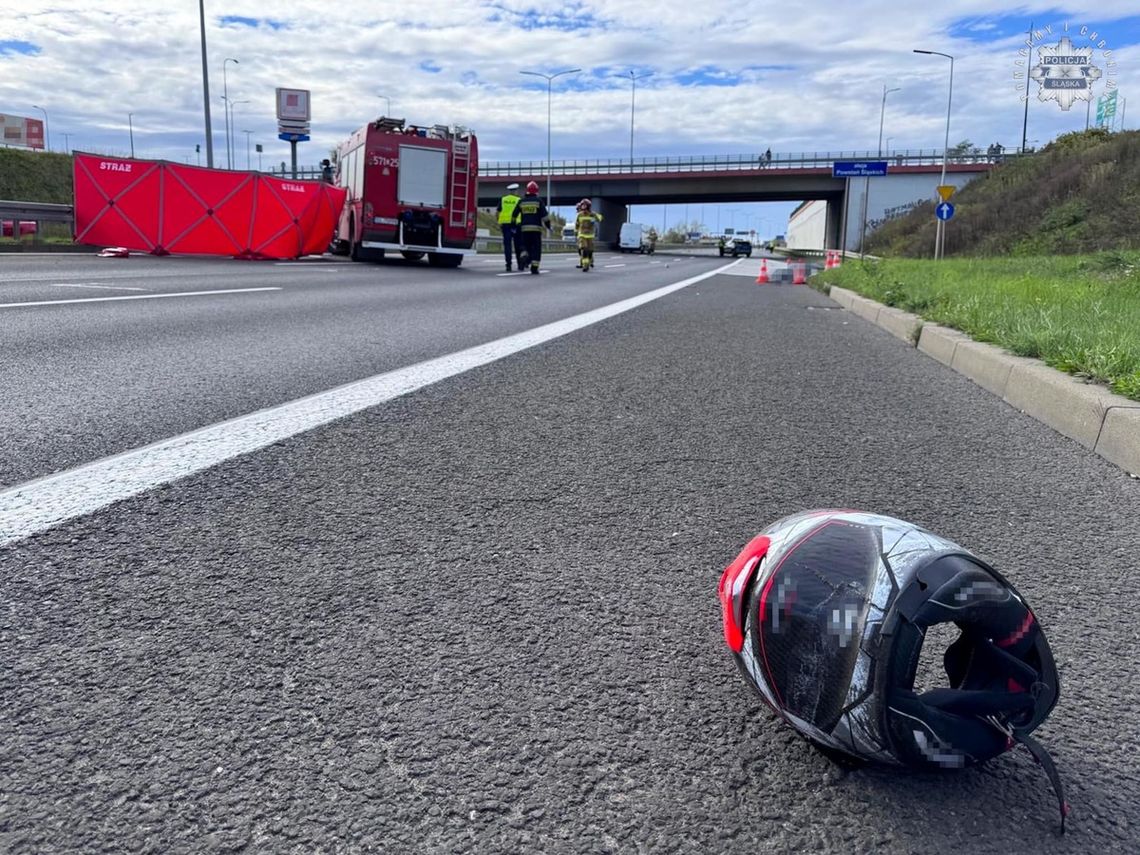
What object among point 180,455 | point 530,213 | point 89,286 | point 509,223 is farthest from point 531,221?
point 180,455

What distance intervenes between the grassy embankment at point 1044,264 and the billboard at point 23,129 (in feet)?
235

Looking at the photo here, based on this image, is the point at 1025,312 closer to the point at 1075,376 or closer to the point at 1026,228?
the point at 1075,376

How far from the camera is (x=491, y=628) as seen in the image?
7.11ft

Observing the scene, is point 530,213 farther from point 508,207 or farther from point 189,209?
point 189,209

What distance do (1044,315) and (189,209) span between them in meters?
18.7

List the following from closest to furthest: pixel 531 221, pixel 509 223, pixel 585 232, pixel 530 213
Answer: pixel 530 213, pixel 531 221, pixel 509 223, pixel 585 232

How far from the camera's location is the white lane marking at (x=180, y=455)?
110 inches

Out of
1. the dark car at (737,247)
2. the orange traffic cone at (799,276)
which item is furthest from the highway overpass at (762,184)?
the orange traffic cone at (799,276)

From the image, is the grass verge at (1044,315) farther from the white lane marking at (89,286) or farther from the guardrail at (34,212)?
the guardrail at (34,212)

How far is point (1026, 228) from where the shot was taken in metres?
33.9

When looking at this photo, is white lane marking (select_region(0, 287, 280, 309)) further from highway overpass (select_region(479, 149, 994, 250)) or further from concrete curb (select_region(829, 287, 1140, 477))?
highway overpass (select_region(479, 149, 994, 250))

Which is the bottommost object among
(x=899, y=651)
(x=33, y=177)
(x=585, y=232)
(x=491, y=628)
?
(x=491, y=628)

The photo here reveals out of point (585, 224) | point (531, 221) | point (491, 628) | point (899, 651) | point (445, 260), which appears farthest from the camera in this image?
point (445, 260)

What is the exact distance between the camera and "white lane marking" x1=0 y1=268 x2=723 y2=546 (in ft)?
9.13
